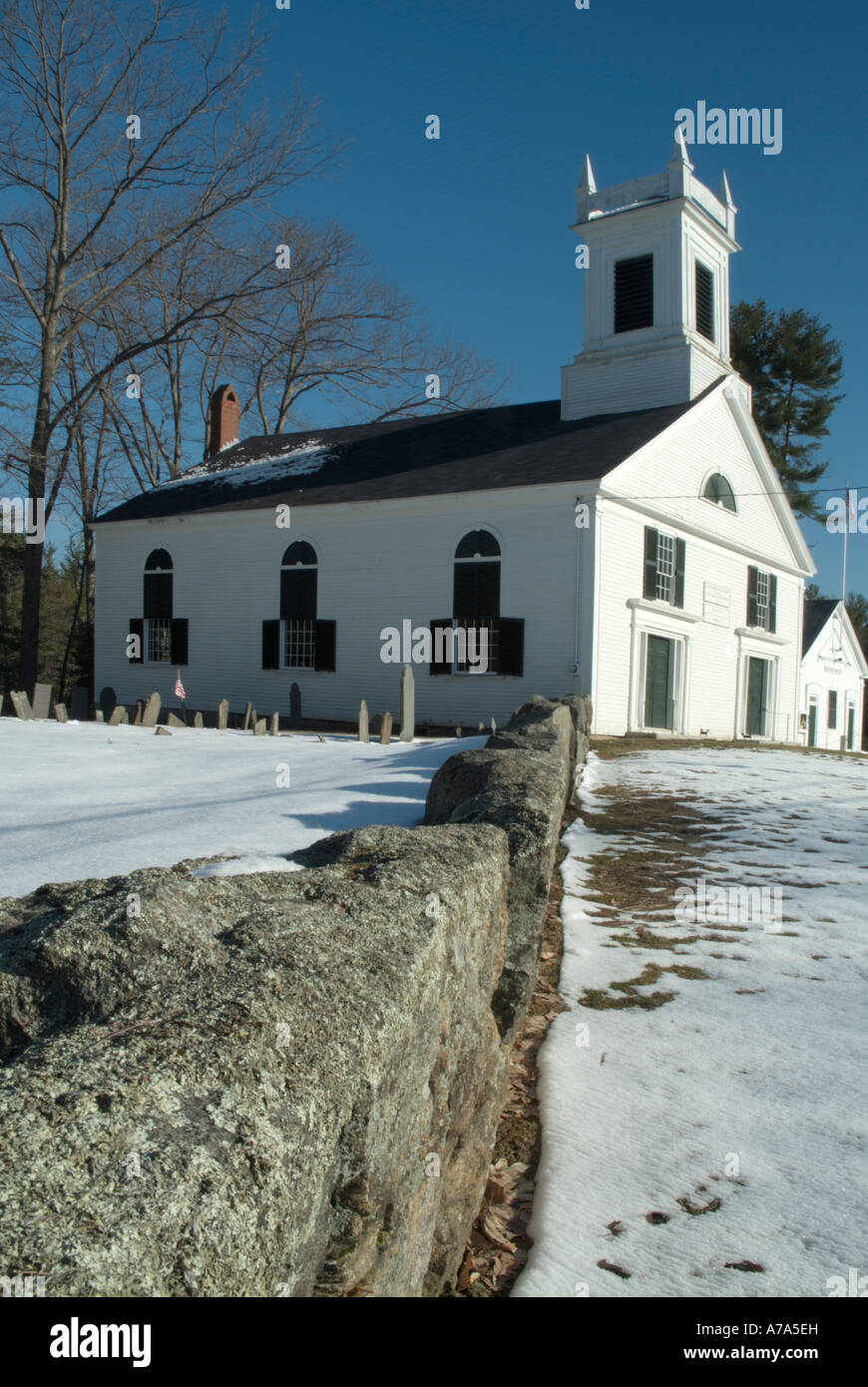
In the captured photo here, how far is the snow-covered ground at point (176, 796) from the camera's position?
4.77m

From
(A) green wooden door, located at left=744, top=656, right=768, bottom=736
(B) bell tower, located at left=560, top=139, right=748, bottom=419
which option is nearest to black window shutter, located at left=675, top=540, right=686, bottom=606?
(B) bell tower, located at left=560, top=139, right=748, bottom=419

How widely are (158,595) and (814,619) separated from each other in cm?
2480

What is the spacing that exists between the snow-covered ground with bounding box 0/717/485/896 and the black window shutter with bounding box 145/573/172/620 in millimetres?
11158

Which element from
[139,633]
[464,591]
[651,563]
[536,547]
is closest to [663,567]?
[651,563]

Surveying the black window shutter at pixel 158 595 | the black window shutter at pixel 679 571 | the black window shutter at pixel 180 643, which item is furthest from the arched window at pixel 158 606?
the black window shutter at pixel 679 571

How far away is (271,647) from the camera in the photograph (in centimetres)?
2205

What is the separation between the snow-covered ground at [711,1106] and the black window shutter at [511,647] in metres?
13.2

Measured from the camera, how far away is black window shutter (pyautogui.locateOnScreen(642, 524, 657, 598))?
19.8 meters

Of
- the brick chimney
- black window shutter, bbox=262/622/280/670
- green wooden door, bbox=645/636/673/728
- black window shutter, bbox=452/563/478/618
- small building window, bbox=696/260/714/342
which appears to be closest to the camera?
black window shutter, bbox=452/563/478/618

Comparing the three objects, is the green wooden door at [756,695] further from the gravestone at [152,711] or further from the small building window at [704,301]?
the gravestone at [152,711]

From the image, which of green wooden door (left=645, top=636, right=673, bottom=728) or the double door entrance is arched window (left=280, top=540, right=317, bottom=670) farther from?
the double door entrance

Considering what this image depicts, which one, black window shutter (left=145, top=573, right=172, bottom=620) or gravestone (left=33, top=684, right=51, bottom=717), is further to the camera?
black window shutter (left=145, top=573, right=172, bottom=620)

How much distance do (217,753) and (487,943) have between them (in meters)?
8.48
